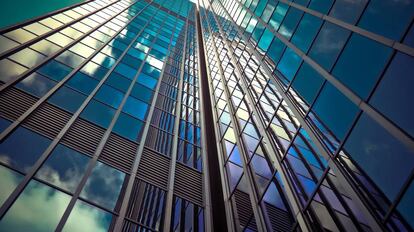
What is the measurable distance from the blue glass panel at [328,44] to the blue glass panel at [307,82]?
0.53 m

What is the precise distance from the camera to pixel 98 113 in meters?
19.7

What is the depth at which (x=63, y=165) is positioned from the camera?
1484 cm

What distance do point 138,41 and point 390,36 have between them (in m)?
27.3

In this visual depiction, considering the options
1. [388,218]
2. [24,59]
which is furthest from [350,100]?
[24,59]

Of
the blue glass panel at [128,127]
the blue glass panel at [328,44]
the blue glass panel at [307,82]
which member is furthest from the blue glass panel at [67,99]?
the blue glass panel at [328,44]

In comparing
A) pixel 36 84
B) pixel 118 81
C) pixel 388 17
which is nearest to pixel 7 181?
pixel 36 84

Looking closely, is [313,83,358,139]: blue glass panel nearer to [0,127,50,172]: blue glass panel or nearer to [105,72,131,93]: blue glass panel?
[0,127,50,172]: blue glass panel

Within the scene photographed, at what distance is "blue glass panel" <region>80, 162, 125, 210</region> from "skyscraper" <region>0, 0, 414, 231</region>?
6 centimetres

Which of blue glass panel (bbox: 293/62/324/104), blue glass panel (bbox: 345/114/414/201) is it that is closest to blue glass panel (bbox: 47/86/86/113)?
blue glass panel (bbox: 293/62/324/104)

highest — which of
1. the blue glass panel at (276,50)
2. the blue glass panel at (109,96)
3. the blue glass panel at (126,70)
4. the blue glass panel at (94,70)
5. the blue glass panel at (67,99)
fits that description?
the blue glass panel at (276,50)

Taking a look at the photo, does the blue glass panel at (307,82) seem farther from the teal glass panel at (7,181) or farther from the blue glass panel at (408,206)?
the teal glass panel at (7,181)

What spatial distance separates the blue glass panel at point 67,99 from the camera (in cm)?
1839

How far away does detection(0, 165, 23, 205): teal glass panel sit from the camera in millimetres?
11770

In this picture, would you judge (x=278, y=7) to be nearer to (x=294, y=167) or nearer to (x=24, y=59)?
(x=294, y=167)
